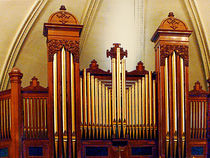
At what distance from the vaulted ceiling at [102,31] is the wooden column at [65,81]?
1672mm

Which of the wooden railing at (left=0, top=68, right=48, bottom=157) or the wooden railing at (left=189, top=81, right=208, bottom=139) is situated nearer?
the wooden railing at (left=0, top=68, right=48, bottom=157)

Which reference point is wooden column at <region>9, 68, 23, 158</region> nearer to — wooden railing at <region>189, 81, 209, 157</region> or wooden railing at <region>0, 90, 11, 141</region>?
wooden railing at <region>0, 90, 11, 141</region>

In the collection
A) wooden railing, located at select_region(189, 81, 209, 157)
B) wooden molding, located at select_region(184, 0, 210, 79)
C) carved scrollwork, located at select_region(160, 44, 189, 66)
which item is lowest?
wooden railing, located at select_region(189, 81, 209, 157)

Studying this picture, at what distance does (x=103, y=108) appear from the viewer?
18.8 ft

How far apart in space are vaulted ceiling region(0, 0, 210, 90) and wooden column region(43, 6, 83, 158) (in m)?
1.67

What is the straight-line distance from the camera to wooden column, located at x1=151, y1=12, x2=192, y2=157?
18.9 ft

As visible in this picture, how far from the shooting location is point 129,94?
5840 mm

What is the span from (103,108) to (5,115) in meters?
1.50

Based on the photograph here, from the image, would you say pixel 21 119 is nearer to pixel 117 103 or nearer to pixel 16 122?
pixel 16 122

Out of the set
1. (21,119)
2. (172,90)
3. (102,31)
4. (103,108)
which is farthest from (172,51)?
(21,119)

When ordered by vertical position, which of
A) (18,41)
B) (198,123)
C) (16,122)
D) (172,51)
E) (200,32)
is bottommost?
(198,123)

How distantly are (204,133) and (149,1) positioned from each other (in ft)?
9.75

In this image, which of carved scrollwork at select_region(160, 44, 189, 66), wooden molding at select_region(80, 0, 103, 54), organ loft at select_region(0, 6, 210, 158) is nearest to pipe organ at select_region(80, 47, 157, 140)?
organ loft at select_region(0, 6, 210, 158)

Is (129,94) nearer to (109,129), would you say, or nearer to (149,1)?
(109,129)
